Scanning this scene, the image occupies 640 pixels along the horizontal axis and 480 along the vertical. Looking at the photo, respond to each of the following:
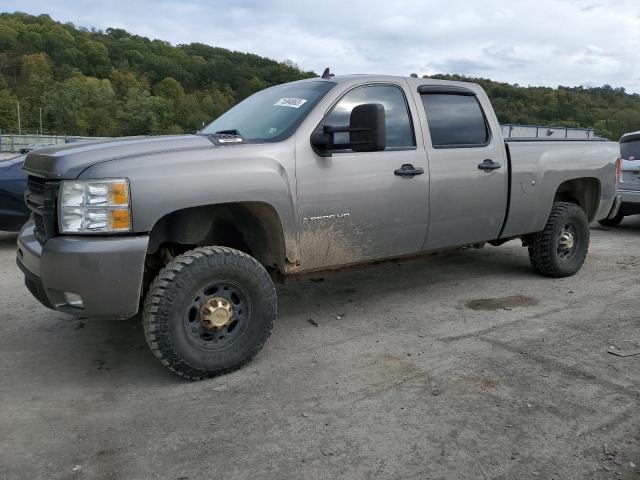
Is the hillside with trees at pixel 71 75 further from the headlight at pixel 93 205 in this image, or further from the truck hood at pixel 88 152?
the headlight at pixel 93 205

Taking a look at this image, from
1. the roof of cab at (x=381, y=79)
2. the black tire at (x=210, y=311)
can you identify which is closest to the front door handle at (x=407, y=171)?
the roof of cab at (x=381, y=79)

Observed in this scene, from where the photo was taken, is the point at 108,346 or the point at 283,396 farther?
the point at 108,346

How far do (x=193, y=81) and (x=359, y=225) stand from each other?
44.5 meters

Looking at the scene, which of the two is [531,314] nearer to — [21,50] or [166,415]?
[166,415]

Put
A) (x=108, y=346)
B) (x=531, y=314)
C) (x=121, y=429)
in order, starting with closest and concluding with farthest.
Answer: (x=121, y=429) → (x=108, y=346) → (x=531, y=314)

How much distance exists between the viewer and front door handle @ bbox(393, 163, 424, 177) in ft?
13.2

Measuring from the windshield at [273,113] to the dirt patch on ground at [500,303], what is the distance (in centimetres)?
228

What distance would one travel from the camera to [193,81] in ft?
148

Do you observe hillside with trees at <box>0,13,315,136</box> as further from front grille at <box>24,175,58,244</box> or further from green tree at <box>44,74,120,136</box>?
front grille at <box>24,175,58,244</box>

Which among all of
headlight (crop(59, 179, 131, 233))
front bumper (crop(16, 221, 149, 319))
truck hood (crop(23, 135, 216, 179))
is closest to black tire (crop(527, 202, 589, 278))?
truck hood (crop(23, 135, 216, 179))

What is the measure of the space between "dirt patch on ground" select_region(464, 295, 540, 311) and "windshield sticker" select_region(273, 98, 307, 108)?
2.30 meters

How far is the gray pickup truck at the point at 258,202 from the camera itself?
2.97 m

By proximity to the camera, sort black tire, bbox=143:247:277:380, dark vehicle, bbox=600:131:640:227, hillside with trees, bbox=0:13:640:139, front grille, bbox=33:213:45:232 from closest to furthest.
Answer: black tire, bbox=143:247:277:380
front grille, bbox=33:213:45:232
dark vehicle, bbox=600:131:640:227
hillside with trees, bbox=0:13:640:139

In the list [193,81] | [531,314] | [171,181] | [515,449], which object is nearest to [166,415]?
[171,181]
